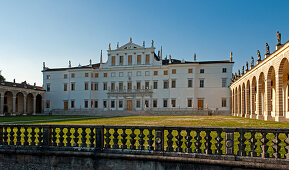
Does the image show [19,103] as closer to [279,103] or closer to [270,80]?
[270,80]

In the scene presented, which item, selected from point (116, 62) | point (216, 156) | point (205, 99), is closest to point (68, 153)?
point (216, 156)

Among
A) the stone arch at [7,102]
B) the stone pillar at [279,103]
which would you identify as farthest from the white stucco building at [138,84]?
the stone pillar at [279,103]

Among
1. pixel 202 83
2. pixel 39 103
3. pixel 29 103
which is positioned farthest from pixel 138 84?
pixel 29 103

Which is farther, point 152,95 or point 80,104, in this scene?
point 80,104

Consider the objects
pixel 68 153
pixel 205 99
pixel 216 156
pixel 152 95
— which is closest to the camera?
pixel 216 156

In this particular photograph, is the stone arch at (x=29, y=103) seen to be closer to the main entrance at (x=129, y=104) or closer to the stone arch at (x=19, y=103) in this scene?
the stone arch at (x=19, y=103)

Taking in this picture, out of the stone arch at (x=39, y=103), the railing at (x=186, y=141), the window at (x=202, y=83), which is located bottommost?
the stone arch at (x=39, y=103)

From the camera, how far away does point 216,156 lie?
564 cm

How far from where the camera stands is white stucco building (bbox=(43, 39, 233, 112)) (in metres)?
47.8

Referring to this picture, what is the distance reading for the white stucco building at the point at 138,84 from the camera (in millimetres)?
47831

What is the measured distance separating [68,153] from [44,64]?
57.5 metres

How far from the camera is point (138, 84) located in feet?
172

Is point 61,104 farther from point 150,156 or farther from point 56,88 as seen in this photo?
point 150,156

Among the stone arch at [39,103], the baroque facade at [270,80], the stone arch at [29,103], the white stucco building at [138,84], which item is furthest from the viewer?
the stone arch at [39,103]
